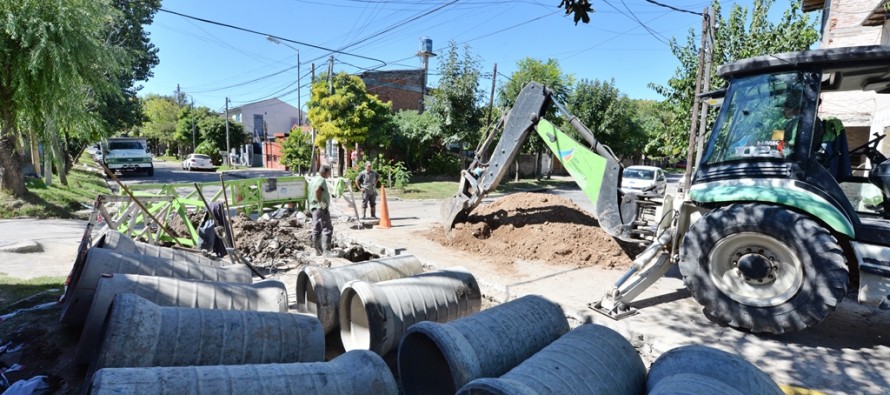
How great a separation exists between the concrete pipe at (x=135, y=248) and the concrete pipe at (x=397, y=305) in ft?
7.79

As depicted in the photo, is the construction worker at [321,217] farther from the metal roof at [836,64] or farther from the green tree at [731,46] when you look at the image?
the green tree at [731,46]

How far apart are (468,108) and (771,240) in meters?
17.9

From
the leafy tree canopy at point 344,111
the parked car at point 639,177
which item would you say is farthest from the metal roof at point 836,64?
the leafy tree canopy at point 344,111

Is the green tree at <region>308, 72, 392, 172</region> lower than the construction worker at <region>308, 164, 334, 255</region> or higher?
higher

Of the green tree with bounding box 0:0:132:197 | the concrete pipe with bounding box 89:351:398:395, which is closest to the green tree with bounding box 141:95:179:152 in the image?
the green tree with bounding box 0:0:132:197

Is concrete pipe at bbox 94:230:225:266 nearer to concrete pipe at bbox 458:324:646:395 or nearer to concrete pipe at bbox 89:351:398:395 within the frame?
concrete pipe at bbox 89:351:398:395

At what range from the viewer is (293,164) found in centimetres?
3050

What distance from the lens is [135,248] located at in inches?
213

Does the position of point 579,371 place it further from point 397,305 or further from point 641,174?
point 641,174

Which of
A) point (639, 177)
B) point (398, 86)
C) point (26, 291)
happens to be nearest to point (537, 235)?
point (26, 291)

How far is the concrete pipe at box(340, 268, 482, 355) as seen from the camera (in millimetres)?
4160

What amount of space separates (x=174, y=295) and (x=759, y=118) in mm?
5761

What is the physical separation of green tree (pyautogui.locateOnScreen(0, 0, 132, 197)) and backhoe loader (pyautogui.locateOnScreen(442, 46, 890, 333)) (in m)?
12.3

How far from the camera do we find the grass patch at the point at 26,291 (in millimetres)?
5277
